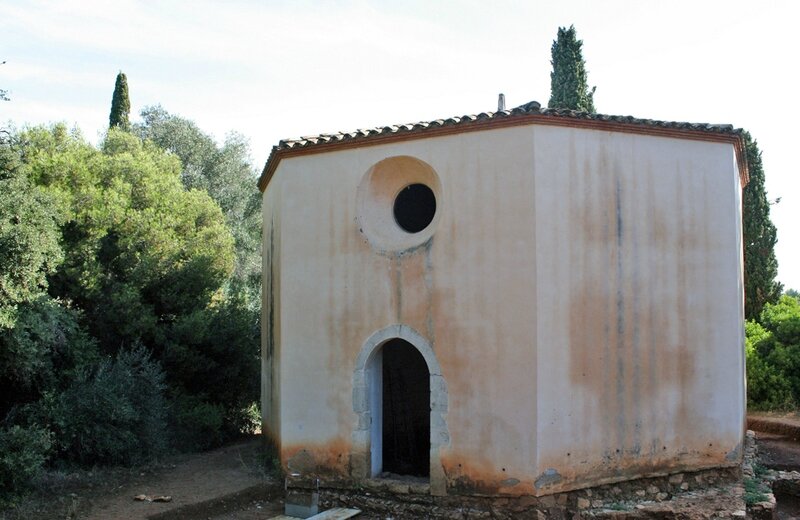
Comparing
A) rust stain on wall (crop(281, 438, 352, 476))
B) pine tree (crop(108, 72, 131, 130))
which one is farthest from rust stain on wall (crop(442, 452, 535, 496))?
pine tree (crop(108, 72, 131, 130))

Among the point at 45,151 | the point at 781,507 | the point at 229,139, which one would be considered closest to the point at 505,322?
the point at 781,507

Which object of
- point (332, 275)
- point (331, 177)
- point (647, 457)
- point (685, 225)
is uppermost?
point (331, 177)

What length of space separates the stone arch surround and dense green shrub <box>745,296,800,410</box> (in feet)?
34.1

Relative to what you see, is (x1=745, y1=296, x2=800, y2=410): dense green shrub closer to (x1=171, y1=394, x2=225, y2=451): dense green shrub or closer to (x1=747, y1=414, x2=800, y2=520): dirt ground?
(x1=747, y1=414, x2=800, y2=520): dirt ground

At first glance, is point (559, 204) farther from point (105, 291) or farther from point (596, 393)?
point (105, 291)

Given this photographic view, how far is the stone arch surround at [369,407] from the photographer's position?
8.53 meters

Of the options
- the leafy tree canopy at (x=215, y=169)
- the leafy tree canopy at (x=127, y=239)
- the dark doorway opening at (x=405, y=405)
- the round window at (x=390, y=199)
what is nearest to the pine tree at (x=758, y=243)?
the dark doorway opening at (x=405, y=405)

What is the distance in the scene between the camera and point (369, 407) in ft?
29.8

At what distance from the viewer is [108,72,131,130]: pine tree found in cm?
2177

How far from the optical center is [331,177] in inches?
375

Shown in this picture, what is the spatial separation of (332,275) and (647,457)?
478cm

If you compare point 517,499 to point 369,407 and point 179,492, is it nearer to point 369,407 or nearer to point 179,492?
point 369,407

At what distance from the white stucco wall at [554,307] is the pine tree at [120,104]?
49.9 ft

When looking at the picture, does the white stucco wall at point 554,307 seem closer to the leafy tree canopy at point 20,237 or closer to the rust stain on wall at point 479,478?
the rust stain on wall at point 479,478
